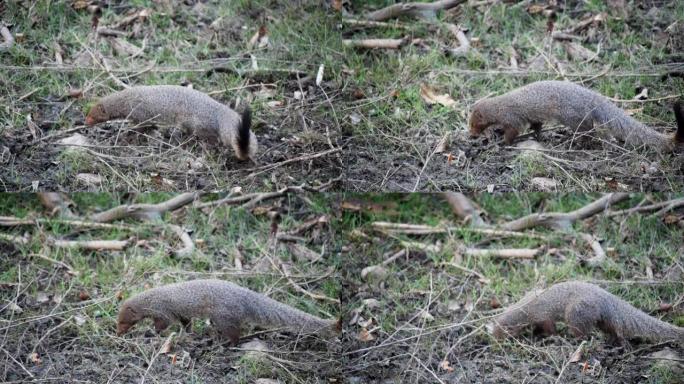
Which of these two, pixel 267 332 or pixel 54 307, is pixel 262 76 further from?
pixel 54 307

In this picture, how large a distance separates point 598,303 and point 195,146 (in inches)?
67.2

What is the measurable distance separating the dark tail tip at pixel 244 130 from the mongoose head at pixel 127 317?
0.78 metres

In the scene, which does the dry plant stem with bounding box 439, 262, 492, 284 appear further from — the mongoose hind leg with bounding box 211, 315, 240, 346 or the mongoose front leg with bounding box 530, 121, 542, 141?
the mongoose hind leg with bounding box 211, 315, 240, 346

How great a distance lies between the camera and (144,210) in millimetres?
3621

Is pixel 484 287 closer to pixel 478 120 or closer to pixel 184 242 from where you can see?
pixel 478 120

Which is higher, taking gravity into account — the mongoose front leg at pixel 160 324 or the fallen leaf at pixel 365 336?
the mongoose front leg at pixel 160 324

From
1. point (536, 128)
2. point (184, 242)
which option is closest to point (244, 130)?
point (184, 242)

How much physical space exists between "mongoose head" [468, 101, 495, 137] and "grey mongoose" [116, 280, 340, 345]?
1.00m

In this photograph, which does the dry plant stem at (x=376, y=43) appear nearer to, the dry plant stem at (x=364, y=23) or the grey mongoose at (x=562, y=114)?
the dry plant stem at (x=364, y=23)

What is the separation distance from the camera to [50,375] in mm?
3533

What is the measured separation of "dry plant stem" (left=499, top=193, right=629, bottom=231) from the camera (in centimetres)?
356

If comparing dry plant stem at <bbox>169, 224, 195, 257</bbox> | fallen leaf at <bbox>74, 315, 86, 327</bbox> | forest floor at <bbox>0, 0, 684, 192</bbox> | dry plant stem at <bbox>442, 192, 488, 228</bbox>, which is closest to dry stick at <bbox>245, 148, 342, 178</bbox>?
forest floor at <bbox>0, 0, 684, 192</bbox>

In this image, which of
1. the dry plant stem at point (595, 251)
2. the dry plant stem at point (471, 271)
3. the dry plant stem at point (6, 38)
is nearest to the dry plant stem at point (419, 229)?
the dry plant stem at point (471, 271)

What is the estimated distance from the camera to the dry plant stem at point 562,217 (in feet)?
11.7
